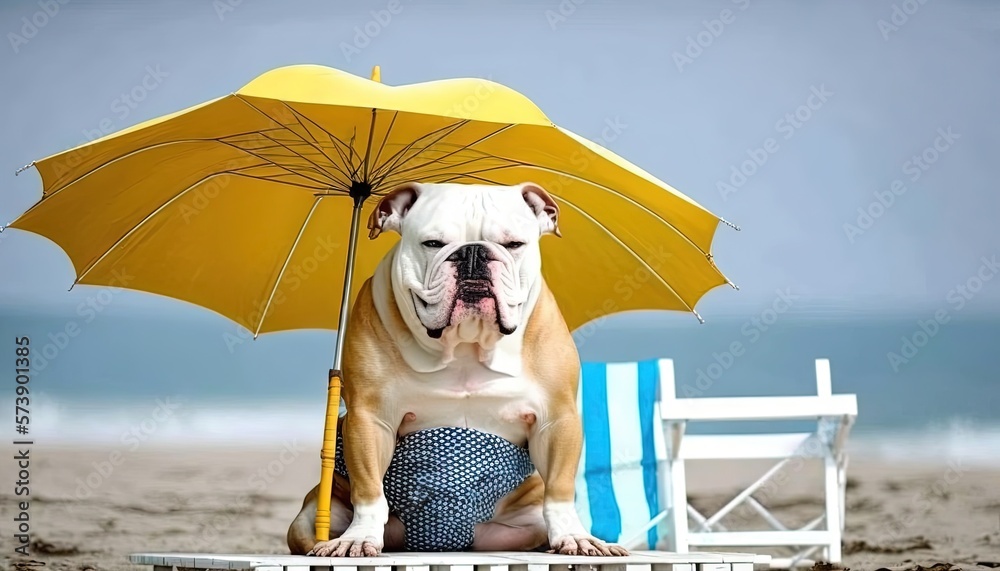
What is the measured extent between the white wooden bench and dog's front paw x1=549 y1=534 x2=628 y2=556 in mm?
32

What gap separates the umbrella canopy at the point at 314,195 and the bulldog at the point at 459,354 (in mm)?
194

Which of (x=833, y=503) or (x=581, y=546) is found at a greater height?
(x=833, y=503)

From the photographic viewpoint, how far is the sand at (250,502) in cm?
493

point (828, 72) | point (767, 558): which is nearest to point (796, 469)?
point (828, 72)

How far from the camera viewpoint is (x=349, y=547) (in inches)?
78.6

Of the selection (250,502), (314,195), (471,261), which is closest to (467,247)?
(471,261)

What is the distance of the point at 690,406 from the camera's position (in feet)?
12.4

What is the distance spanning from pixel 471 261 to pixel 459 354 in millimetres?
215

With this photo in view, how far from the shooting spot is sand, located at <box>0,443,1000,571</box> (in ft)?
16.2

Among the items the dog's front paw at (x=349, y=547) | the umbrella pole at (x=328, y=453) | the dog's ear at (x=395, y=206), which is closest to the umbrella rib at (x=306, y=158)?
the dog's ear at (x=395, y=206)

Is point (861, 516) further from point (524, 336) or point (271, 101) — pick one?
point (271, 101)

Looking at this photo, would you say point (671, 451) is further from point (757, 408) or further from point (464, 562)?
point (464, 562)

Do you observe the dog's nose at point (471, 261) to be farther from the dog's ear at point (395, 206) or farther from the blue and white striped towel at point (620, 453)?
the blue and white striped towel at point (620, 453)

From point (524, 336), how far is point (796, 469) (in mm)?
4039
